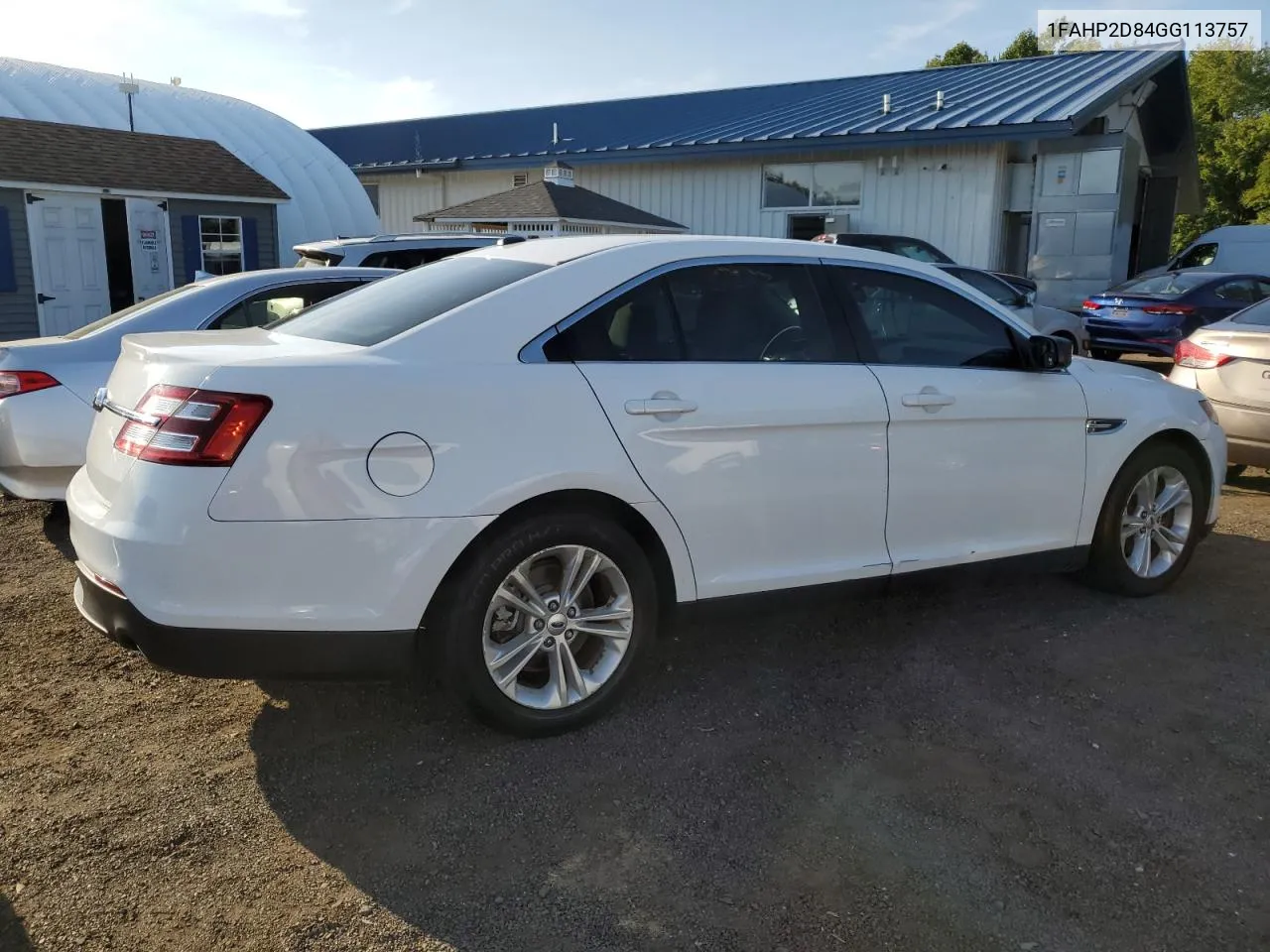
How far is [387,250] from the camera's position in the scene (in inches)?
376

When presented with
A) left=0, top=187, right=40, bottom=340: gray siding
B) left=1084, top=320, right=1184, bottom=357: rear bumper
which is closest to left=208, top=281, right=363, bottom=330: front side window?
left=0, top=187, right=40, bottom=340: gray siding

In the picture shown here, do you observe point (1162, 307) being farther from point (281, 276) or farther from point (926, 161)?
point (281, 276)

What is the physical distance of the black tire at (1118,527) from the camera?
4.80 m

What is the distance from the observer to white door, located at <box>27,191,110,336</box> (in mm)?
15375

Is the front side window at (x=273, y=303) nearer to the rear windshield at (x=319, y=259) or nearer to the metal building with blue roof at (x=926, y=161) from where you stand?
the rear windshield at (x=319, y=259)

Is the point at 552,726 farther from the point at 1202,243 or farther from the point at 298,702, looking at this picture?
the point at 1202,243

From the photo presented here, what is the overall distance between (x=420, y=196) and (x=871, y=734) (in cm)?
2439

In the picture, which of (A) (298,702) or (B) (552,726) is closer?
(B) (552,726)

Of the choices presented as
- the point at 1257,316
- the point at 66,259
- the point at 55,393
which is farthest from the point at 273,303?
the point at 66,259

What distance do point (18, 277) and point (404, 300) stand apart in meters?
14.1

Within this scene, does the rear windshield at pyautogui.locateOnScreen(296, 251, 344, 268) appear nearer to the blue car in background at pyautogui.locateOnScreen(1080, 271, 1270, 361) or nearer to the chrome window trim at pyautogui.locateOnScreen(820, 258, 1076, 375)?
the chrome window trim at pyautogui.locateOnScreen(820, 258, 1076, 375)

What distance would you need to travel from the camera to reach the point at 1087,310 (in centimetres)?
1488

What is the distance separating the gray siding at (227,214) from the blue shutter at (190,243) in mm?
33

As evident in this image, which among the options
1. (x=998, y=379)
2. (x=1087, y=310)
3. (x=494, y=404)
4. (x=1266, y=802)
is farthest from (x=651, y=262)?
(x=1087, y=310)
